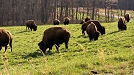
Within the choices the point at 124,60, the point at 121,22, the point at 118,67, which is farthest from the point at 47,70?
the point at 121,22

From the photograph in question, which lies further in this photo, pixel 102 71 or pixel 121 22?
pixel 121 22

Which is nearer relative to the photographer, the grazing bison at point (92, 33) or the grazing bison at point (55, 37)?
the grazing bison at point (55, 37)

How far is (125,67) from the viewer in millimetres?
8531

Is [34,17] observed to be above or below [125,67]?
below

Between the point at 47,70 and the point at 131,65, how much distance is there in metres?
2.96

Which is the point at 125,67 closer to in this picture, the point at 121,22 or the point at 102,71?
the point at 102,71

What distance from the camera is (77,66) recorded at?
360 inches

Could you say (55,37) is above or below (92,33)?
above

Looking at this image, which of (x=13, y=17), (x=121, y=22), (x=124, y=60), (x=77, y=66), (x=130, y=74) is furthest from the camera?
(x=13, y=17)

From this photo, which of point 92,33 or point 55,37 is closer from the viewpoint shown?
point 55,37

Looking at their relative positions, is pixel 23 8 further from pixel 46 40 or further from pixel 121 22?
pixel 46 40

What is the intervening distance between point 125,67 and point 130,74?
1.10 m

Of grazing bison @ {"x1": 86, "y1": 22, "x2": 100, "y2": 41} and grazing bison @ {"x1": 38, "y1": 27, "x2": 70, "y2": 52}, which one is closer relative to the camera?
grazing bison @ {"x1": 38, "y1": 27, "x2": 70, "y2": 52}

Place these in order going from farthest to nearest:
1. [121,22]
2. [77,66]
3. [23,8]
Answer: [23,8]
[121,22]
[77,66]
